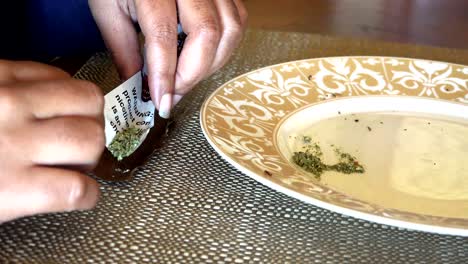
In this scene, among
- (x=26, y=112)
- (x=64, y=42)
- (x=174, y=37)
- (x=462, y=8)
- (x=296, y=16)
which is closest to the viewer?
(x=26, y=112)

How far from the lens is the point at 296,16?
111 cm

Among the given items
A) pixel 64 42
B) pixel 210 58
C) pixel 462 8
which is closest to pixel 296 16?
pixel 462 8

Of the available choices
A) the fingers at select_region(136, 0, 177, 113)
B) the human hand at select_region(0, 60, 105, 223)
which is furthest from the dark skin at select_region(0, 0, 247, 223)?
the fingers at select_region(136, 0, 177, 113)

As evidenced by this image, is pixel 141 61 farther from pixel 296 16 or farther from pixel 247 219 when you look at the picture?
pixel 296 16

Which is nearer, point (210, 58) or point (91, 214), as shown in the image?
point (91, 214)

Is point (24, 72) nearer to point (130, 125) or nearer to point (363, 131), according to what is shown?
point (130, 125)

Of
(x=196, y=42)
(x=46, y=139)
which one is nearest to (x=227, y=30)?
(x=196, y=42)

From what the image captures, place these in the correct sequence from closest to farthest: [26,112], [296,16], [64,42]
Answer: [26,112]
[64,42]
[296,16]

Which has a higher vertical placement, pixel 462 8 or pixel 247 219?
pixel 247 219

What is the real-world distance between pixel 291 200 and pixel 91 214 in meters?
0.15

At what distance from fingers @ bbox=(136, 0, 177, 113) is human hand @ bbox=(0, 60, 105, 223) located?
13 cm

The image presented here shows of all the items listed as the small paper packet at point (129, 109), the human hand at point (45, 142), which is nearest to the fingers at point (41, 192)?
the human hand at point (45, 142)

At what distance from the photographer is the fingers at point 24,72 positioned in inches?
15.5

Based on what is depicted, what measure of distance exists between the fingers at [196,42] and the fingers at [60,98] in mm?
154
